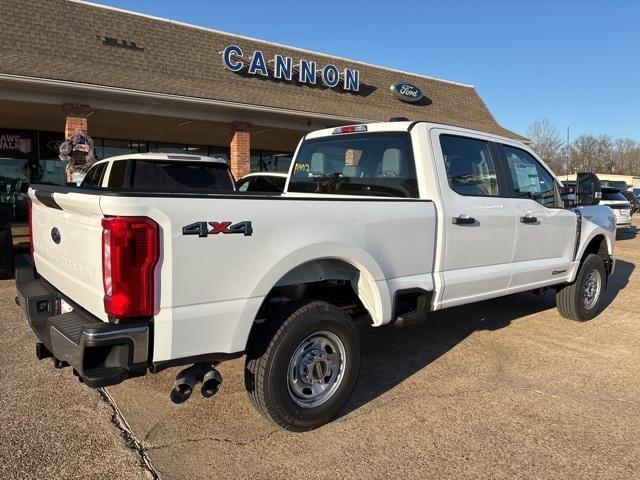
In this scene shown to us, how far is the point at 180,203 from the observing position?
2.61m

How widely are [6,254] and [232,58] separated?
8368 millimetres

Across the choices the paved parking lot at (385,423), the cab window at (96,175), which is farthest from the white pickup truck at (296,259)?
the cab window at (96,175)

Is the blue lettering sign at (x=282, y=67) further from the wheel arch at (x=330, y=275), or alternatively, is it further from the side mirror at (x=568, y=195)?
the wheel arch at (x=330, y=275)

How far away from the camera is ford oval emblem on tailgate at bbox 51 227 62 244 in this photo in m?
3.28

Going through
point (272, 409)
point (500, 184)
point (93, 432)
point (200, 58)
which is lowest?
point (93, 432)

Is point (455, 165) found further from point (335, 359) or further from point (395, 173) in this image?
point (335, 359)

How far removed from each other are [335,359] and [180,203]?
5.05ft

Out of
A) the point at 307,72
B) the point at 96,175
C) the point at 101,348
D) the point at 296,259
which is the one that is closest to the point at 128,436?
the point at 101,348

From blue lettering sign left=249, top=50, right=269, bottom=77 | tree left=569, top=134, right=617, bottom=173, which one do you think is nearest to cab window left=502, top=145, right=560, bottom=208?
blue lettering sign left=249, top=50, right=269, bottom=77

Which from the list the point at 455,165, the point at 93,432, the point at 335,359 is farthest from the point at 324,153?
the point at 93,432

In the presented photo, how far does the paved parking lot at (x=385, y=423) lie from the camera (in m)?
2.98

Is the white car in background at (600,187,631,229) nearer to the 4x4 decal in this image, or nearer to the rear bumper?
the 4x4 decal

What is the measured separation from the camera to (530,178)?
519 centimetres

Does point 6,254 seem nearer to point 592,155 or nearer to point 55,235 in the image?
point 55,235
